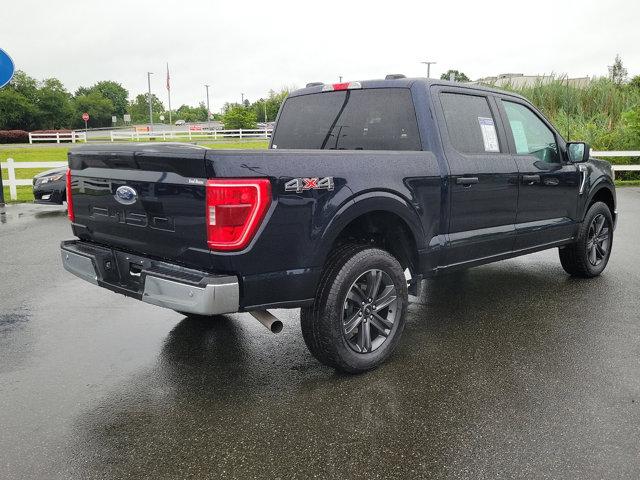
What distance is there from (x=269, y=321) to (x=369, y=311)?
30.3 inches

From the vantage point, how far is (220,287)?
3072 mm

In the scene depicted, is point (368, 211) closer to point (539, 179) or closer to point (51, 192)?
point (539, 179)

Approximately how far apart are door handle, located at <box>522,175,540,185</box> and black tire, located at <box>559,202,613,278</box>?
1.13 m

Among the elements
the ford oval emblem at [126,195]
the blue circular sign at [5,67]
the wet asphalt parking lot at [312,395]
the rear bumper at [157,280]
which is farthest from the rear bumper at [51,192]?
the ford oval emblem at [126,195]

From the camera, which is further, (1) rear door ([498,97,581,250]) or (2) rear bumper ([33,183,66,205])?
(2) rear bumper ([33,183,66,205])

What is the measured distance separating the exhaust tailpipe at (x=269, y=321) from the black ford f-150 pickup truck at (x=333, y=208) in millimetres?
22

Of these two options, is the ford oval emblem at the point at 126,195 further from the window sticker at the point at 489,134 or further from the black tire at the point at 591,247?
the black tire at the point at 591,247

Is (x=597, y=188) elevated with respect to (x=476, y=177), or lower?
lower

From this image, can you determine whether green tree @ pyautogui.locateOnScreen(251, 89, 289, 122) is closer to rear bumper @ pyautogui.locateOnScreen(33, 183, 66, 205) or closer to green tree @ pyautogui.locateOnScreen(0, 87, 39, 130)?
green tree @ pyautogui.locateOnScreen(0, 87, 39, 130)

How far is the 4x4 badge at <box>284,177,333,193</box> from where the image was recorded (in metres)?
3.24

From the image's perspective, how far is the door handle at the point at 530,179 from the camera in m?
5.00

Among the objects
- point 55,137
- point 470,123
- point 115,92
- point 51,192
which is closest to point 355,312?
point 470,123

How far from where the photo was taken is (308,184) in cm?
332

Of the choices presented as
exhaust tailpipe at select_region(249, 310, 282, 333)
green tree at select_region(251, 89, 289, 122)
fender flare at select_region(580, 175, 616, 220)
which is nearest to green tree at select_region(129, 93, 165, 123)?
green tree at select_region(251, 89, 289, 122)
